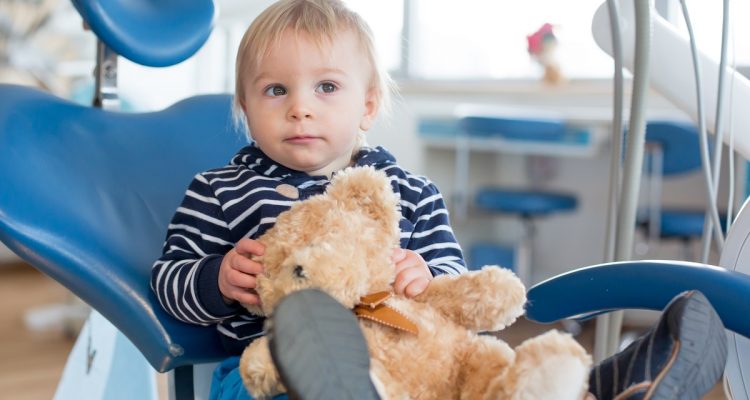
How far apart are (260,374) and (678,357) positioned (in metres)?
0.36

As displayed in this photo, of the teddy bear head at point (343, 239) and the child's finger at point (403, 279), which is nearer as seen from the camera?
the teddy bear head at point (343, 239)

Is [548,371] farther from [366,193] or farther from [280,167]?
[280,167]

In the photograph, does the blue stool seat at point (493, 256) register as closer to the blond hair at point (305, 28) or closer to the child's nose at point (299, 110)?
the blond hair at point (305, 28)

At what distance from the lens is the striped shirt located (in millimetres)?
1089

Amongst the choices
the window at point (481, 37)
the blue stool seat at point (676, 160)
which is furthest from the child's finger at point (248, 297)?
the window at point (481, 37)

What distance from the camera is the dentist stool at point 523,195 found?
→ 3.63 m

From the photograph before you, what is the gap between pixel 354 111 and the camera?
1132 mm

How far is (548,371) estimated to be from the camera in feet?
2.43

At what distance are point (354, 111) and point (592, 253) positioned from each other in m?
3.42

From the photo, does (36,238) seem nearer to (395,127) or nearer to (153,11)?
(153,11)

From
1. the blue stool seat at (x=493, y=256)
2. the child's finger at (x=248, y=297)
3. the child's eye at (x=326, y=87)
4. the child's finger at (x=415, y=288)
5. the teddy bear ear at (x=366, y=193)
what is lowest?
the blue stool seat at (x=493, y=256)

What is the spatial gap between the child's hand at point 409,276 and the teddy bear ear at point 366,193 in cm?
6

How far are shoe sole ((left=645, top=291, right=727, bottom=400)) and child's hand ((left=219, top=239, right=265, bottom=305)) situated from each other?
1.35 ft

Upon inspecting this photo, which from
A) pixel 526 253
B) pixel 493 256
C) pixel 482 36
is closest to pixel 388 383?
pixel 526 253
